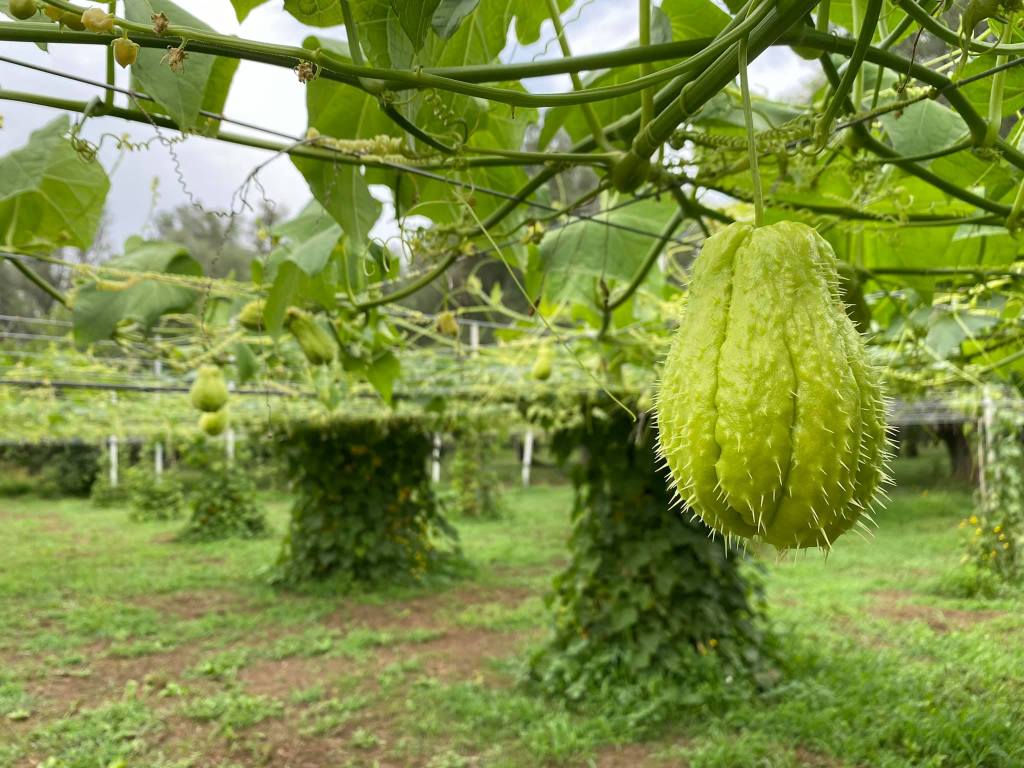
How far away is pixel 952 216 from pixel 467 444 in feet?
35.4

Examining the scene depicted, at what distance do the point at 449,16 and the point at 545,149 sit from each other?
2.30 ft

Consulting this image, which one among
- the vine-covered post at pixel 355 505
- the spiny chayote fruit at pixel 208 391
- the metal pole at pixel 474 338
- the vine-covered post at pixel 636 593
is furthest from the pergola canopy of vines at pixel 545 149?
the vine-covered post at pixel 355 505

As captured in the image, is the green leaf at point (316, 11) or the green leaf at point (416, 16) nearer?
the green leaf at point (416, 16)

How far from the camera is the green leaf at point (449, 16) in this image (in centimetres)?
79

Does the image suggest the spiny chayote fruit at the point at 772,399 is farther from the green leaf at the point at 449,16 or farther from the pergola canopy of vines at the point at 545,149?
the green leaf at the point at 449,16

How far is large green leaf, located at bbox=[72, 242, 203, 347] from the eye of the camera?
6.71ft

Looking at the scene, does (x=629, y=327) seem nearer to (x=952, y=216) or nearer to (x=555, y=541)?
(x=952, y=216)

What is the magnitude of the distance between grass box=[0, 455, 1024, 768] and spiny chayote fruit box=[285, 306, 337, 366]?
2434 millimetres

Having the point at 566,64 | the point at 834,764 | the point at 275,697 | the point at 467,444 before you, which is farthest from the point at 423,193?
the point at 467,444

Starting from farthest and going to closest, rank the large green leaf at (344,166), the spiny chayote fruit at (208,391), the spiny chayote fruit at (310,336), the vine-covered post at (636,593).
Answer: the vine-covered post at (636,593)
the spiny chayote fruit at (208,391)
the spiny chayote fruit at (310,336)
the large green leaf at (344,166)

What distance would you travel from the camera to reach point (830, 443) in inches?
26.3

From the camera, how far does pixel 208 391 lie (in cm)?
309

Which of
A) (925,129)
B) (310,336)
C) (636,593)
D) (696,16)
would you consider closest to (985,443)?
(636,593)

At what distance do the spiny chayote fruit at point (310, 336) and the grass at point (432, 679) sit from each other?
2434 millimetres
